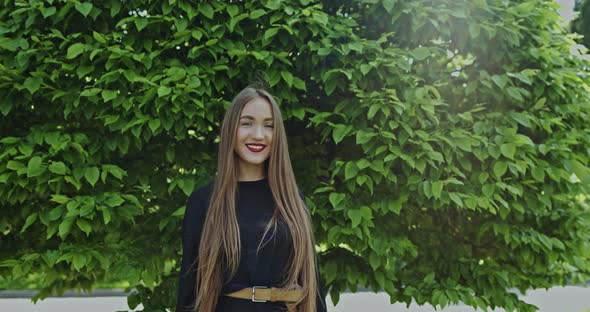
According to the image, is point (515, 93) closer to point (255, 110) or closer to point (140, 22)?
point (255, 110)

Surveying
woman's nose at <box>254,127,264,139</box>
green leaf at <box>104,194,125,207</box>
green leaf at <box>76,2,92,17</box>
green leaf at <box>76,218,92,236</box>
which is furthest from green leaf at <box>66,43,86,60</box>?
woman's nose at <box>254,127,264,139</box>

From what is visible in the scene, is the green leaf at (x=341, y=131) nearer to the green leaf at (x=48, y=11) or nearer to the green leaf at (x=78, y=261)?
the green leaf at (x=78, y=261)

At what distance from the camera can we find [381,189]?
3717 millimetres

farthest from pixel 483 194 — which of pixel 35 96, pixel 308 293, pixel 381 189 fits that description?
pixel 35 96

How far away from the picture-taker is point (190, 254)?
2.69 m

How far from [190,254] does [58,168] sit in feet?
3.55

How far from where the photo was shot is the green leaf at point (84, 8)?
3200mm

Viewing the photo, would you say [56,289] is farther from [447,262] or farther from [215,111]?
[447,262]

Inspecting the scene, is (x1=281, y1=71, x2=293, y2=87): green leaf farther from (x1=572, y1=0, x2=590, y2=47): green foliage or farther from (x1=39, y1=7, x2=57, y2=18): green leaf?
(x1=572, y1=0, x2=590, y2=47): green foliage

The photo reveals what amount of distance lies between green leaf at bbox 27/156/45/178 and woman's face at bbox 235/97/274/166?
1.31 meters

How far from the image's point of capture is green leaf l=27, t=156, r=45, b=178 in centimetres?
316

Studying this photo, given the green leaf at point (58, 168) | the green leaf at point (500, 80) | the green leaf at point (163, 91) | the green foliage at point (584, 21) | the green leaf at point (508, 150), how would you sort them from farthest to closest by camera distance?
the green foliage at point (584, 21) → the green leaf at point (500, 80) → the green leaf at point (508, 150) → the green leaf at point (58, 168) → the green leaf at point (163, 91)

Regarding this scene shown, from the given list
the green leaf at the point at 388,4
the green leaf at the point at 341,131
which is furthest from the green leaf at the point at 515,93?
the green leaf at the point at 341,131

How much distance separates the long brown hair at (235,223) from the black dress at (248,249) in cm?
4
